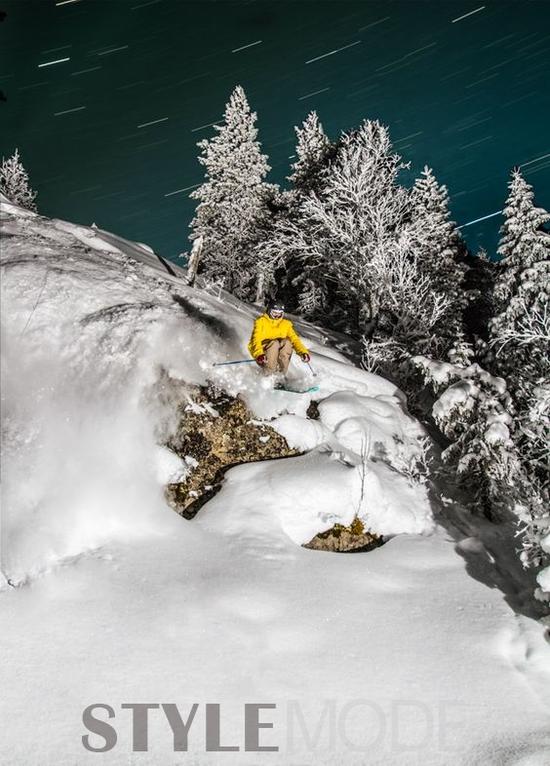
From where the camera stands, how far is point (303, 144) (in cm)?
2634

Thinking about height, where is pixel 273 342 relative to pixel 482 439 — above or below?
above

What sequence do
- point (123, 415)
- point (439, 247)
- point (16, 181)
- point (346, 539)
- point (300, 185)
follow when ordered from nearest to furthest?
1. point (346, 539)
2. point (123, 415)
3. point (439, 247)
4. point (300, 185)
5. point (16, 181)

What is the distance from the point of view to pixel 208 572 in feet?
20.3

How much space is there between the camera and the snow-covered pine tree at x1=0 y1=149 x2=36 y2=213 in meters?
33.8

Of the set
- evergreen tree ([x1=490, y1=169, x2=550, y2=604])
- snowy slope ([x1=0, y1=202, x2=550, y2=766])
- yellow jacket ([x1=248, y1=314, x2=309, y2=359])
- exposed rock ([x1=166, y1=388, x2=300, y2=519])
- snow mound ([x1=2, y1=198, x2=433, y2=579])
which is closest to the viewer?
snowy slope ([x1=0, y1=202, x2=550, y2=766])

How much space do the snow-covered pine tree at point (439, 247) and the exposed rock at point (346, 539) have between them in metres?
11.5

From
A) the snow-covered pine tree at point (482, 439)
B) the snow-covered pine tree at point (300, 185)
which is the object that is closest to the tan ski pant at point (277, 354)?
the snow-covered pine tree at point (482, 439)

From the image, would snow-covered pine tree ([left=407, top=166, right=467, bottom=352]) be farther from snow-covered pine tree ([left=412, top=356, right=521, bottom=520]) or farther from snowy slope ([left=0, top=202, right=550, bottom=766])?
snowy slope ([left=0, top=202, right=550, bottom=766])

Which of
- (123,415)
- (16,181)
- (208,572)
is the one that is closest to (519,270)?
(123,415)

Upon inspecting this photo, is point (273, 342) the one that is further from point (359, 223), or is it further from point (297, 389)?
point (359, 223)

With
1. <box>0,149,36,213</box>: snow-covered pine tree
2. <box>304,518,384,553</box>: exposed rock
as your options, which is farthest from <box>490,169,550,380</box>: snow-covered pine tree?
<box>0,149,36,213</box>: snow-covered pine tree

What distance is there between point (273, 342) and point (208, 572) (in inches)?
190

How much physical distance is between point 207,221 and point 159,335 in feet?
64.5

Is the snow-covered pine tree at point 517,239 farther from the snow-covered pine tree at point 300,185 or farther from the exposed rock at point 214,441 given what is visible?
the exposed rock at point 214,441
